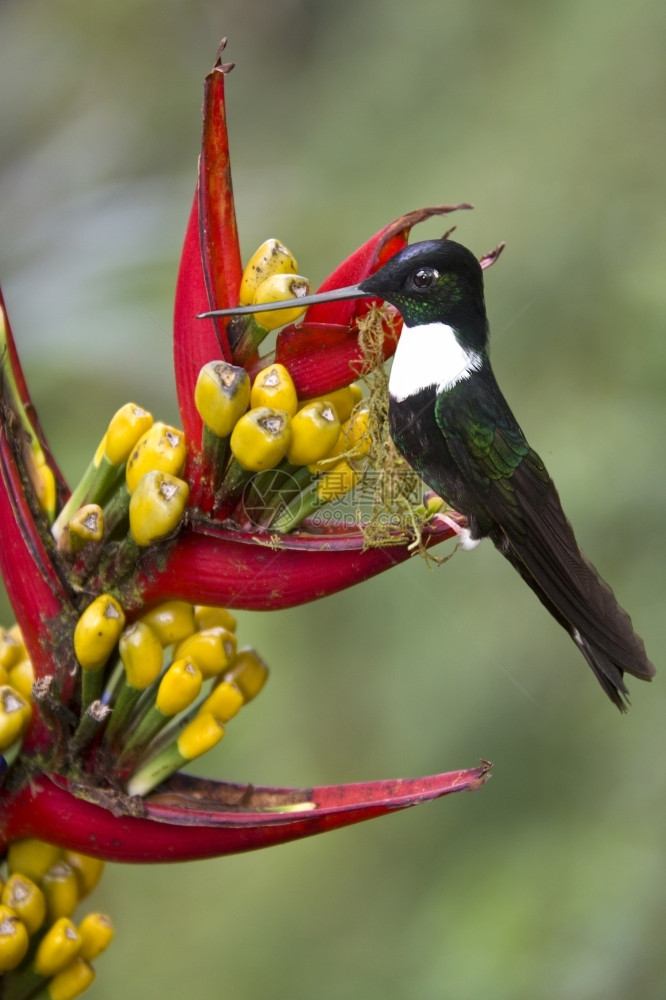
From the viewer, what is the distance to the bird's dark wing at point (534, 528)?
886 mm

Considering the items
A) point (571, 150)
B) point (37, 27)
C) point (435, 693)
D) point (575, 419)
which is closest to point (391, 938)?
point (435, 693)

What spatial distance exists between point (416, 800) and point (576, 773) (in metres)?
0.89

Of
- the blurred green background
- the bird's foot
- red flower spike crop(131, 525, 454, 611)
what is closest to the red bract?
red flower spike crop(131, 525, 454, 611)

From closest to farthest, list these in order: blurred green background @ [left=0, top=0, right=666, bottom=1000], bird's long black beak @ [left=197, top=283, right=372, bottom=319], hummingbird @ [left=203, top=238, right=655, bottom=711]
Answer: bird's long black beak @ [left=197, top=283, right=372, bottom=319]
hummingbird @ [left=203, top=238, right=655, bottom=711]
blurred green background @ [left=0, top=0, right=666, bottom=1000]

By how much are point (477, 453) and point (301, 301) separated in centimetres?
27

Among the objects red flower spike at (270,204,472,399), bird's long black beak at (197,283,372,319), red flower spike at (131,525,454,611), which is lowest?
red flower spike at (131,525,454,611)

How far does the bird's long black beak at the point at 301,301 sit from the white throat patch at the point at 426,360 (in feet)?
0.35

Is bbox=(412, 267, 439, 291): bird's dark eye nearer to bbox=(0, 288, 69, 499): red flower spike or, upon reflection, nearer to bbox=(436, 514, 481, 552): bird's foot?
bbox=(436, 514, 481, 552): bird's foot

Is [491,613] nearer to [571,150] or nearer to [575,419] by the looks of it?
[575,419]

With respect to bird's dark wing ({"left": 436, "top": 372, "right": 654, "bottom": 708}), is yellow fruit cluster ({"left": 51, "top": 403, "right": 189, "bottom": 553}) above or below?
above

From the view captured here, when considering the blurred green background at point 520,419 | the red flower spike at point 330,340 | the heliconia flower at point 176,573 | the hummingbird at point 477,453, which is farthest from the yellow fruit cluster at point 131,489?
the blurred green background at point 520,419

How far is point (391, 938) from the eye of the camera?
163cm

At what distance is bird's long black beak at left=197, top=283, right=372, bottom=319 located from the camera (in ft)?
2.46

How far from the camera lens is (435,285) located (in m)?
0.86
